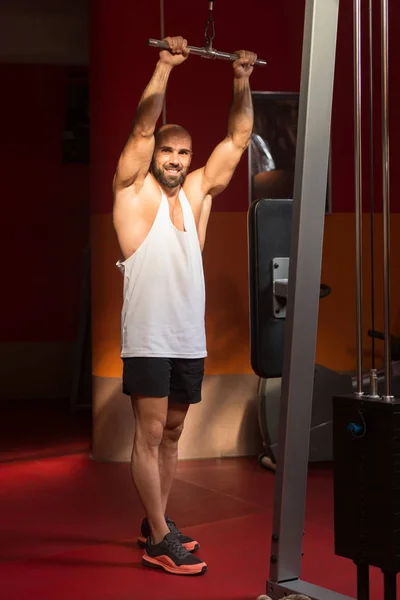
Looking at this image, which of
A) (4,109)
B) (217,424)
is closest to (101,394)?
(217,424)

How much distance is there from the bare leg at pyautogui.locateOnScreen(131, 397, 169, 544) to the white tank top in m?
0.21

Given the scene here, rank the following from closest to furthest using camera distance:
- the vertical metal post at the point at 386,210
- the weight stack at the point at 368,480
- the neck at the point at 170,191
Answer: the weight stack at the point at 368,480 → the vertical metal post at the point at 386,210 → the neck at the point at 170,191

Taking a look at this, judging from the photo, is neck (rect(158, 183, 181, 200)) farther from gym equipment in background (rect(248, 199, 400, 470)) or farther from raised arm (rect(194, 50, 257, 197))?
gym equipment in background (rect(248, 199, 400, 470))

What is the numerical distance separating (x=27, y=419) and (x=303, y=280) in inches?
199

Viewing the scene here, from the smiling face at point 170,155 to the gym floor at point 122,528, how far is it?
1.51 metres

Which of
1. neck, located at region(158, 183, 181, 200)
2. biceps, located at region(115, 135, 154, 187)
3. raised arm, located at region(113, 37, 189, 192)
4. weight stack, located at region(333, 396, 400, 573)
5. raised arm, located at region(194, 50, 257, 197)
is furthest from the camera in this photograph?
neck, located at region(158, 183, 181, 200)

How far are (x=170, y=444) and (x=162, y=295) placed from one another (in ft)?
2.11

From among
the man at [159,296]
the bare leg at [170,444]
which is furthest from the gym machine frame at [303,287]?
the bare leg at [170,444]

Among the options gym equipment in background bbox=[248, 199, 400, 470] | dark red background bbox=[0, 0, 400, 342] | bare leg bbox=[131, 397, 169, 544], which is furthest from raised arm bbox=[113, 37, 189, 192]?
dark red background bbox=[0, 0, 400, 342]

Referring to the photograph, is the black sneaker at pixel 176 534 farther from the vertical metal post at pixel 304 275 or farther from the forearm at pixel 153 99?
the forearm at pixel 153 99

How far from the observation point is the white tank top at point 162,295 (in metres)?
3.60

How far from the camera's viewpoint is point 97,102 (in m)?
5.87

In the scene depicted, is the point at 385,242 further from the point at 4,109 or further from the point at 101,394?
the point at 4,109

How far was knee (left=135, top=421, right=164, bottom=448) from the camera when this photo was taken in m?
3.60
